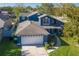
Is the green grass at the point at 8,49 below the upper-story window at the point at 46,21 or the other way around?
below

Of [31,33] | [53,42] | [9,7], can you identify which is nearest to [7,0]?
[9,7]

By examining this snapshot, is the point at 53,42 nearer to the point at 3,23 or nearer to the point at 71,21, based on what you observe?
the point at 71,21

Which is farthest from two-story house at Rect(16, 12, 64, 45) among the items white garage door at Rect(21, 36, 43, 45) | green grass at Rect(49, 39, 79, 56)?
green grass at Rect(49, 39, 79, 56)

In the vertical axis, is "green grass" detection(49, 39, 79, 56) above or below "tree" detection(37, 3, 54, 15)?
below

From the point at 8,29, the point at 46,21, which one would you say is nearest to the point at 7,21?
the point at 8,29

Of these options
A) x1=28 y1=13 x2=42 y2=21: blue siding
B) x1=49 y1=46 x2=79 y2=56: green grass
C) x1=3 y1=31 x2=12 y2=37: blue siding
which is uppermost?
x1=28 y1=13 x2=42 y2=21: blue siding

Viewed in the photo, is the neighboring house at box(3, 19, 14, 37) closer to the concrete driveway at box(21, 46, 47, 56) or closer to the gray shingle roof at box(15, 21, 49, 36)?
the gray shingle roof at box(15, 21, 49, 36)

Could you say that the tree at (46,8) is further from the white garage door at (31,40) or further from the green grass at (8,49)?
the green grass at (8,49)

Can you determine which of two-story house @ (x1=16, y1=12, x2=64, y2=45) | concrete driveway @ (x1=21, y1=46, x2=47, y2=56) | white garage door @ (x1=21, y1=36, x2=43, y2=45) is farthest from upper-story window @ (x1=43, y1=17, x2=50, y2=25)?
concrete driveway @ (x1=21, y1=46, x2=47, y2=56)

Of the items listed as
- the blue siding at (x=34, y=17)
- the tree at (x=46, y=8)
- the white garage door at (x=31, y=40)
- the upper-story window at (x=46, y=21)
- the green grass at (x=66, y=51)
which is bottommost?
the green grass at (x=66, y=51)

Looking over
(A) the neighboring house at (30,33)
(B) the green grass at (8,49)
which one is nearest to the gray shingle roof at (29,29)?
(A) the neighboring house at (30,33)
